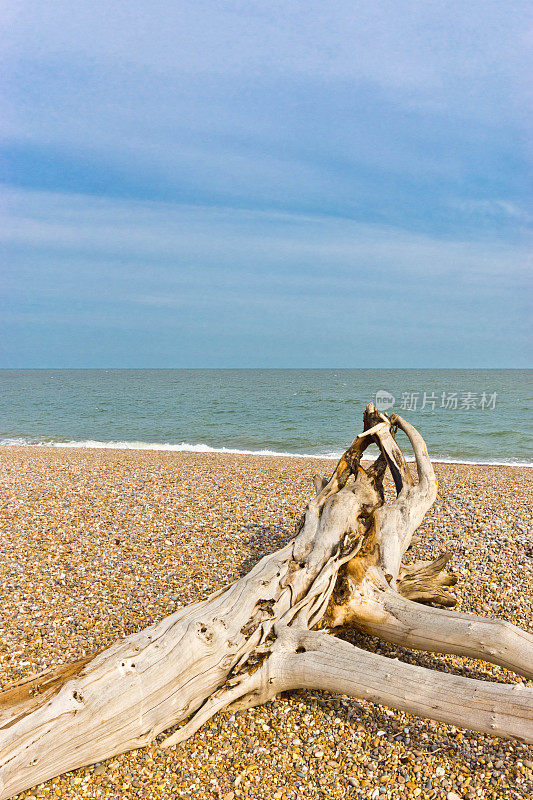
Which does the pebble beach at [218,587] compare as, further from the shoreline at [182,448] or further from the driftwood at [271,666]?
the shoreline at [182,448]

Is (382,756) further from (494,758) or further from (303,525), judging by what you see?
(303,525)

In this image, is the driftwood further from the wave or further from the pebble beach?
the wave

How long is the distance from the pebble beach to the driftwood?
243mm

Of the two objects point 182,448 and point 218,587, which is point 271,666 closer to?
point 218,587

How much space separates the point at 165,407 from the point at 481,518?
3901 cm

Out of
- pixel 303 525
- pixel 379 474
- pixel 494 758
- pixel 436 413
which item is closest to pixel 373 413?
pixel 379 474

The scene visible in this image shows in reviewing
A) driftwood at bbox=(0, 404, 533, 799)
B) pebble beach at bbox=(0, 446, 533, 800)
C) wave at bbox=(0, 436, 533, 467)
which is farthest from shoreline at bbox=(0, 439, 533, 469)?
driftwood at bbox=(0, 404, 533, 799)

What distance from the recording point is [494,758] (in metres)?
3.78

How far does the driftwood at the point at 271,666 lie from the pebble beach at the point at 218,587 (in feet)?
0.80

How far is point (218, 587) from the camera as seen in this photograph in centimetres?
643

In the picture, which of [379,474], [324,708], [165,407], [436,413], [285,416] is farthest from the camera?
[165,407]

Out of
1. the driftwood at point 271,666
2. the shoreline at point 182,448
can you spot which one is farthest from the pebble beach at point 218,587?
the shoreline at point 182,448

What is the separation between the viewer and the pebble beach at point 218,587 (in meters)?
3.62

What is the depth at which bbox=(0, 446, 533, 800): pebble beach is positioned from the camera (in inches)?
143
